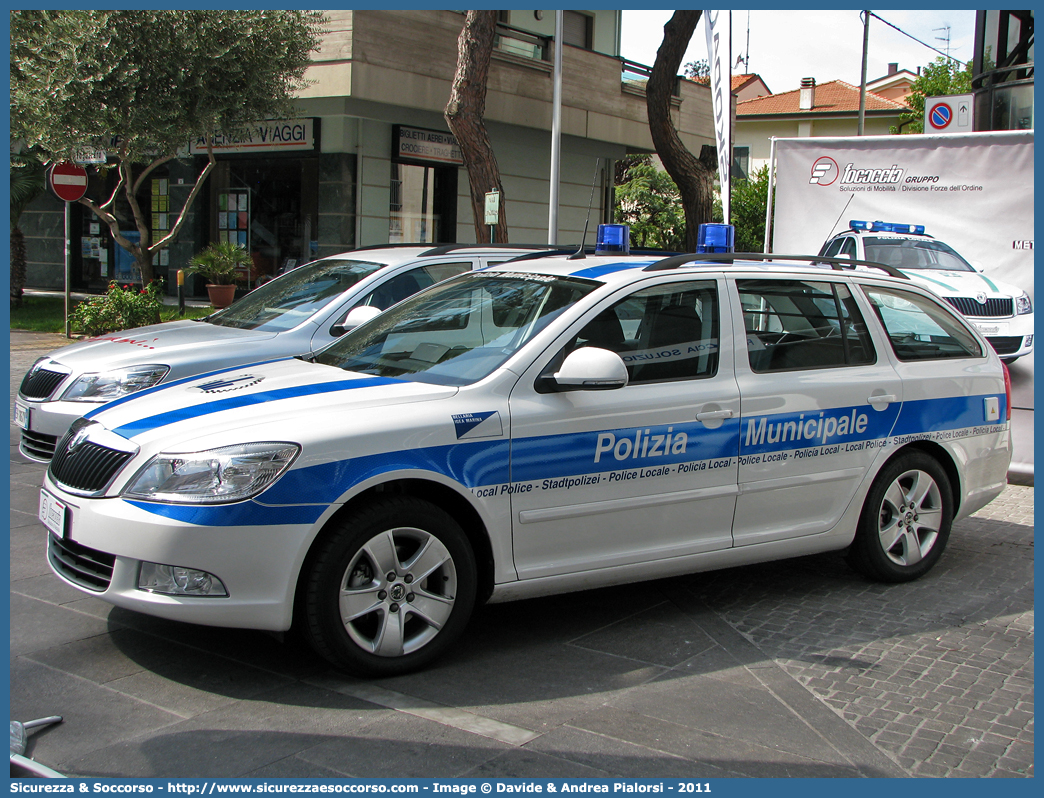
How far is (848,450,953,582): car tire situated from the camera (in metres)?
5.30

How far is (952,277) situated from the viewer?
8.98m

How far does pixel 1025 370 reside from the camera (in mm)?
8438

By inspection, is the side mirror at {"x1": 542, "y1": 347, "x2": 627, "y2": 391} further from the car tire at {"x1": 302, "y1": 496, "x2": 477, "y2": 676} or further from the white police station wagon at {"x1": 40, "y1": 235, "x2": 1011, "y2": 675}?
the car tire at {"x1": 302, "y1": 496, "x2": 477, "y2": 676}

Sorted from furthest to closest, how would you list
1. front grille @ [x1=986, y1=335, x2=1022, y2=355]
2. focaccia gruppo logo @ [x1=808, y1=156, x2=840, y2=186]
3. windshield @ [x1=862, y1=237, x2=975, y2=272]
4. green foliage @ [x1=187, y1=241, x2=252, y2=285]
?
green foliage @ [x1=187, y1=241, x2=252, y2=285] < focaccia gruppo logo @ [x1=808, y1=156, x2=840, y2=186] < windshield @ [x1=862, y1=237, x2=975, y2=272] < front grille @ [x1=986, y1=335, x2=1022, y2=355]

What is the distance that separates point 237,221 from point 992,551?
59.7ft

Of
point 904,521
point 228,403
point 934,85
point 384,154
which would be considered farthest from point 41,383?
point 934,85

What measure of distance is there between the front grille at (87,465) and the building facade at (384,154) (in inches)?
581

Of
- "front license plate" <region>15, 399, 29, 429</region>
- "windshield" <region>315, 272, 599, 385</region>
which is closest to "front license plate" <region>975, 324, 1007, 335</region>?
"windshield" <region>315, 272, 599, 385</region>

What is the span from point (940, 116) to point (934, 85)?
4396 centimetres

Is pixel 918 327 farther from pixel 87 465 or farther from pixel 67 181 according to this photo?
pixel 67 181

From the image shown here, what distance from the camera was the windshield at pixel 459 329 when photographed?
4.41 m

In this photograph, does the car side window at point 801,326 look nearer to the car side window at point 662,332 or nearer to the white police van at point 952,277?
the car side window at point 662,332

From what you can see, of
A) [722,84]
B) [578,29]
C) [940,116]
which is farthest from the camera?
[578,29]

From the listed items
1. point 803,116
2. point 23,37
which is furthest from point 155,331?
point 803,116
